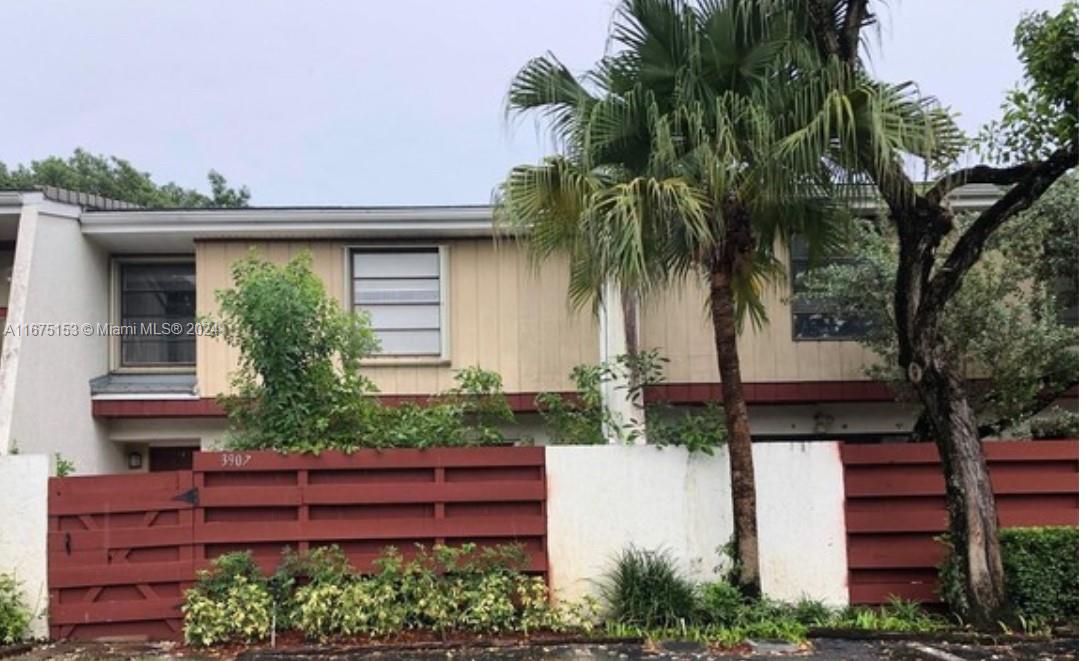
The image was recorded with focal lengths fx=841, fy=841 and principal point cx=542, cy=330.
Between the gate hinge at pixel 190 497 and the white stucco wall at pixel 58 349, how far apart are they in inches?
105

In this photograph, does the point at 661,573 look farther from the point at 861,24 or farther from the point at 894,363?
the point at 861,24

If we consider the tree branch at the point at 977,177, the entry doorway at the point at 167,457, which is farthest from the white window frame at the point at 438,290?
the tree branch at the point at 977,177

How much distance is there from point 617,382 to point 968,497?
A: 3.34 meters

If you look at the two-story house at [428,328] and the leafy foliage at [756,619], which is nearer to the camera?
the leafy foliage at [756,619]

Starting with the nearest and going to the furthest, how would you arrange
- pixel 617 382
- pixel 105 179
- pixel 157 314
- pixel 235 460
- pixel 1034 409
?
pixel 235 460, pixel 617 382, pixel 1034 409, pixel 157 314, pixel 105 179

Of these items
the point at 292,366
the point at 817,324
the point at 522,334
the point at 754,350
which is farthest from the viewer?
the point at 522,334

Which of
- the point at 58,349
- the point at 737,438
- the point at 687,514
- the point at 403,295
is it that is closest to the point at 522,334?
the point at 403,295

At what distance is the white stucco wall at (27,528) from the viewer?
7184 millimetres

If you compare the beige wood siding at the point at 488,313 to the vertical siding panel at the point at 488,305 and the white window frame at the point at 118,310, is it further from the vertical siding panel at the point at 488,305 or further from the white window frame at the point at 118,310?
the white window frame at the point at 118,310

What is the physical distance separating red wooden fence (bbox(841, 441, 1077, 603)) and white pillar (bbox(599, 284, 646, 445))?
1939 mm

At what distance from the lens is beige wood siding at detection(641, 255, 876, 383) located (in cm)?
1091

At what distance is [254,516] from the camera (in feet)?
24.3

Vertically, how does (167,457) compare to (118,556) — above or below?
above

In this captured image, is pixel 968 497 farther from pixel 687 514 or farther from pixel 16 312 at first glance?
pixel 16 312
